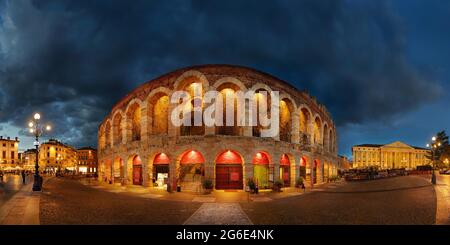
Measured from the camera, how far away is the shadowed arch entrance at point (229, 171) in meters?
26.8

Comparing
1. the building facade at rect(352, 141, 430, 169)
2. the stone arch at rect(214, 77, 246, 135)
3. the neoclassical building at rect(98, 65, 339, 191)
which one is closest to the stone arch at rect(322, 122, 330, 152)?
the neoclassical building at rect(98, 65, 339, 191)

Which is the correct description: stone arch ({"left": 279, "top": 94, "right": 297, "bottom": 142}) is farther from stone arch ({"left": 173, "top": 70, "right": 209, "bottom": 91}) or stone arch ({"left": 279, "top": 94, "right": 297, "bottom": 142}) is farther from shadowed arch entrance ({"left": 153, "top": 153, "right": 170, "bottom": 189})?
shadowed arch entrance ({"left": 153, "top": 153, "right": 170, "bottom": 189})

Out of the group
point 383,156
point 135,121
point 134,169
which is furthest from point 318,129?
point 383,156

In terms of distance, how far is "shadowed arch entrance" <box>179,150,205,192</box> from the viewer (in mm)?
26703

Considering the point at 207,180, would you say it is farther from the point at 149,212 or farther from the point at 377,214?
the point at 377,214

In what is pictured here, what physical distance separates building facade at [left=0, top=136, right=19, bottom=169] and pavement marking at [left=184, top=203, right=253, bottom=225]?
126 meters

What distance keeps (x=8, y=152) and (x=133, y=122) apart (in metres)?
108

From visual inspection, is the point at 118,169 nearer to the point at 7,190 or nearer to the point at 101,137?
the point at 7,190

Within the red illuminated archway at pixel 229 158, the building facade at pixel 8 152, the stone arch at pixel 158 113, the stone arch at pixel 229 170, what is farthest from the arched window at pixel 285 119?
the building facade at pixel 8 152

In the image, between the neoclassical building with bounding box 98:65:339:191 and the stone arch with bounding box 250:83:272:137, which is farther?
the stone arch with bounding box 250:83:272:137

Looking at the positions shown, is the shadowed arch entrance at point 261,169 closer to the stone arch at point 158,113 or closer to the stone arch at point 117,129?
the stone arch at point 158,113

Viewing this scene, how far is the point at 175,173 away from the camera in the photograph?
27.4 meters

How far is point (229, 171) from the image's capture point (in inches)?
1061

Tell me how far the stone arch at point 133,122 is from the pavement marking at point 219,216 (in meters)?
22.8
